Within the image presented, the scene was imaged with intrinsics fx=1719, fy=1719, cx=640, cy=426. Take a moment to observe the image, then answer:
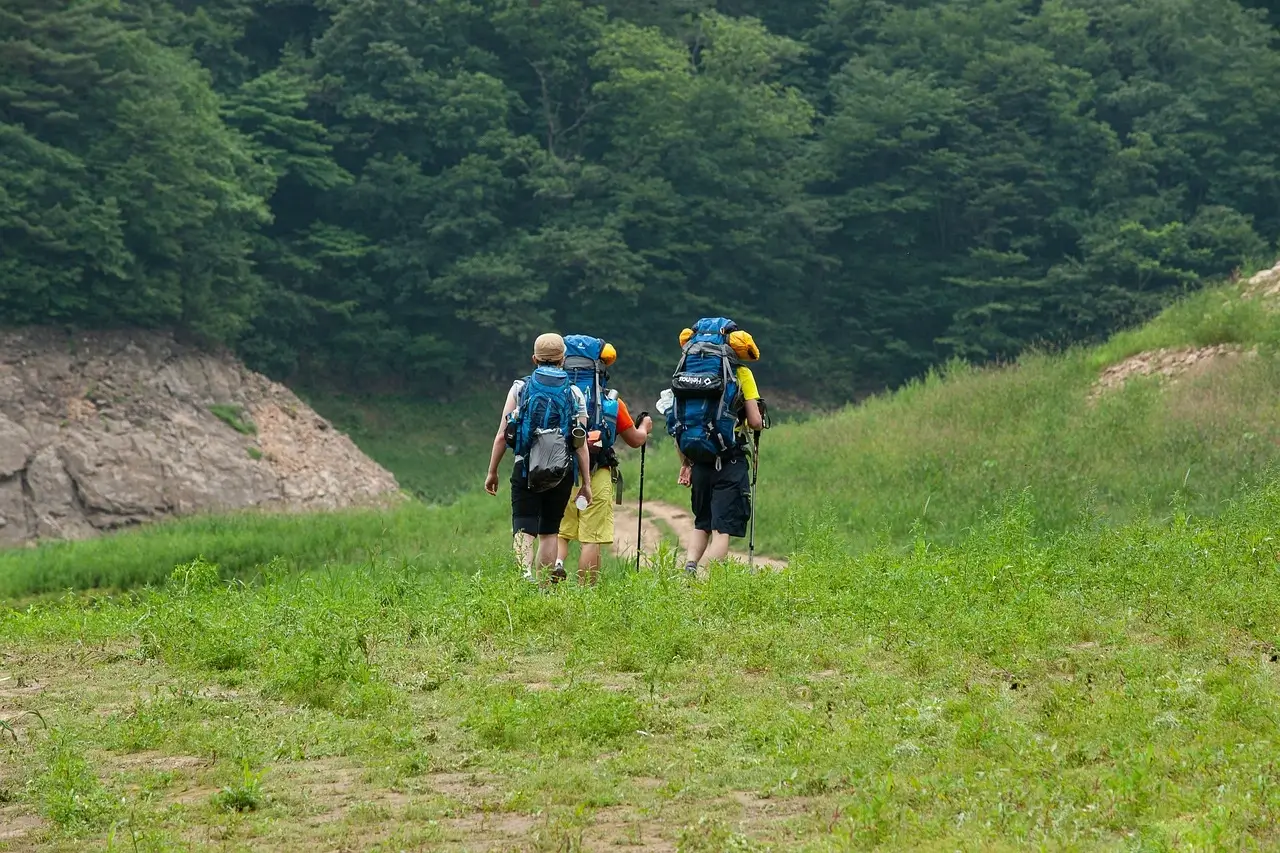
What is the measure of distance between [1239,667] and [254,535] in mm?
14339

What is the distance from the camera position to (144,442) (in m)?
31.0

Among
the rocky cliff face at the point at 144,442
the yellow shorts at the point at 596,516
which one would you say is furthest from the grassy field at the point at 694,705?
the rocky cliff face at the point at 144,442

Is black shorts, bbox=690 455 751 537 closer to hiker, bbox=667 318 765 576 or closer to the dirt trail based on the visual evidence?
hiker, bbox=667 318 765 576

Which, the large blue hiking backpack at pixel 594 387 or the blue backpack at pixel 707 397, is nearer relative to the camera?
the large blue hiking backpack at pixel 594 387

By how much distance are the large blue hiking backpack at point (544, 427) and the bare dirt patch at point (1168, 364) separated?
10333mm

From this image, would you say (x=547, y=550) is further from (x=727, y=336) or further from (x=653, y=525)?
(x=653, y=525)

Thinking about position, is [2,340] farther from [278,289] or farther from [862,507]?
[862,507]

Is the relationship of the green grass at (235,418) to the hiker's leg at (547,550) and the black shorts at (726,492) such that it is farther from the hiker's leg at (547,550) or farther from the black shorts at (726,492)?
the hiker's leg at (547,550)

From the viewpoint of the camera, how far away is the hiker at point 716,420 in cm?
1107

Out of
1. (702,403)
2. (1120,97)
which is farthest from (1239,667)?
(1120,97)

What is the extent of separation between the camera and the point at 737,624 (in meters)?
8.52

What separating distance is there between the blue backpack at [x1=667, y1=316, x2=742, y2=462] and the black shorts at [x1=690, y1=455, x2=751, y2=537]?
0.11 meters

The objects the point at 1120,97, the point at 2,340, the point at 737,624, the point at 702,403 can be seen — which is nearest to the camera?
the point at 737,624

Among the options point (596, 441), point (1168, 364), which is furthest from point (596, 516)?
point (1168, 364)
